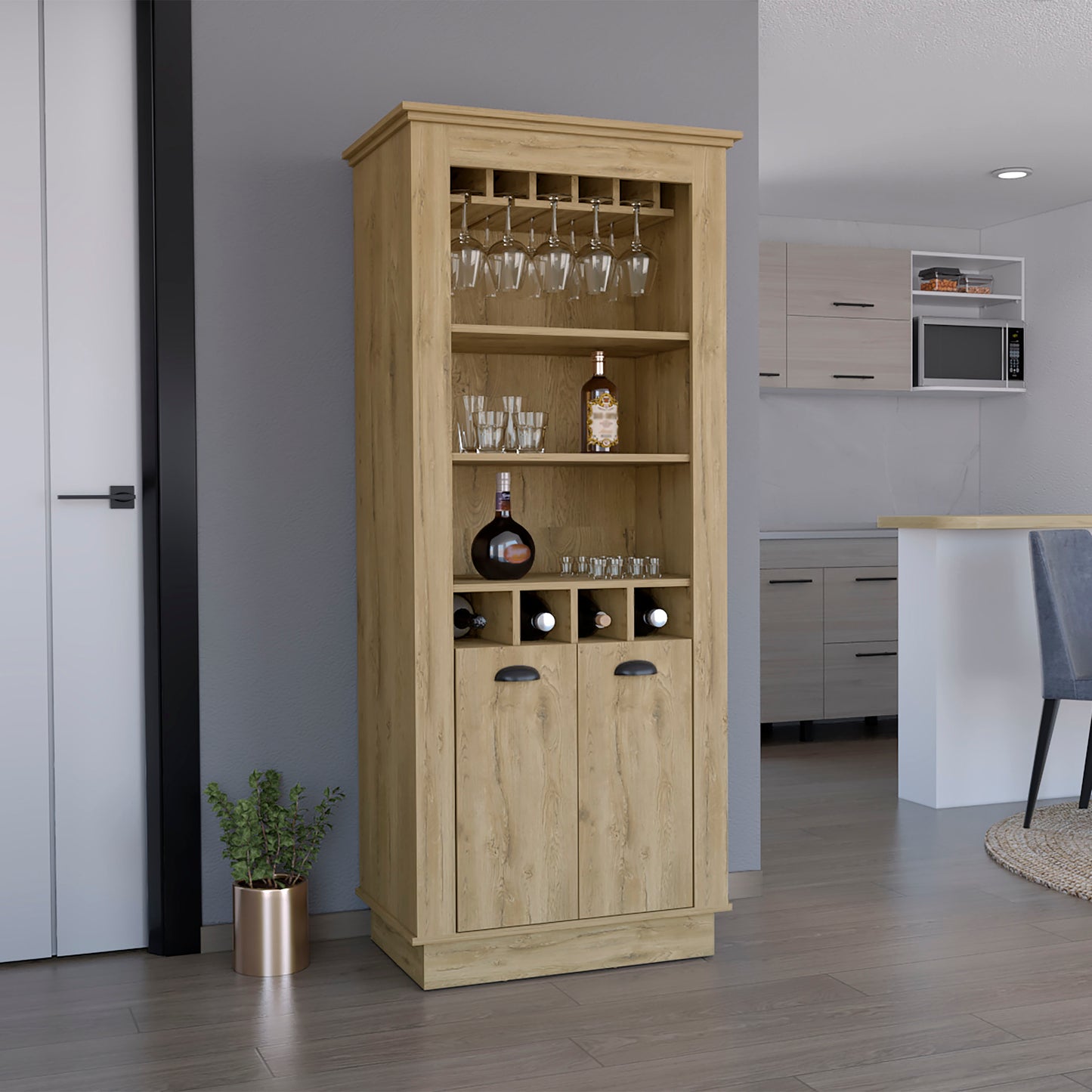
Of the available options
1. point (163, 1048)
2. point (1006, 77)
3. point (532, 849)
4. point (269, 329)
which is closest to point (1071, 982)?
point (532, 849)

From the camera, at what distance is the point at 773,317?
6.42 metres

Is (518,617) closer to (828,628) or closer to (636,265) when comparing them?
(636,265)

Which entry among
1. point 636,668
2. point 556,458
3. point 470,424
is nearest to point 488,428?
point 470,424

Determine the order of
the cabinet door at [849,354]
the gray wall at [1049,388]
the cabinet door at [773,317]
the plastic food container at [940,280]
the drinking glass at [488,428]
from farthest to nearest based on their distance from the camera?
the plastic food container at [940,280], the gray wall at [1049,388], the cabinet door at [849,354], the cabinet door at [773,317], the drinking glass at [488,428]

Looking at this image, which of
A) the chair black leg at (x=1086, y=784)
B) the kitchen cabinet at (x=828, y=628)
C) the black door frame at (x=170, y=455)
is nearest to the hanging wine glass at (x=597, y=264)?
the black door frame at (x=170, y=455)

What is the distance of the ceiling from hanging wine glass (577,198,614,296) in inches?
47.4

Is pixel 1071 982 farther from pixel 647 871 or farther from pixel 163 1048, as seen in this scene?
pixel 163 1048

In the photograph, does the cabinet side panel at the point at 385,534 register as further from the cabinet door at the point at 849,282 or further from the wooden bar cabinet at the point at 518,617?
the cabinet door at the point at 849,282

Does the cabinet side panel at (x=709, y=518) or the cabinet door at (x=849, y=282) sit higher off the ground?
the cabinet door at (x=849, y=282)

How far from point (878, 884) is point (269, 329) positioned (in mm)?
2294

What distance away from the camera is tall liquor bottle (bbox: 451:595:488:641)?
3.09 meters

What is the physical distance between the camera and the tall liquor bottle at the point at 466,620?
3.09 meters

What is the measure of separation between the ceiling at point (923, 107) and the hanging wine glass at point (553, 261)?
1.28 meters

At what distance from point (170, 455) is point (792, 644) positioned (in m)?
3.71
